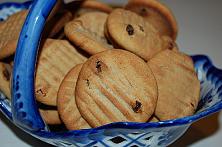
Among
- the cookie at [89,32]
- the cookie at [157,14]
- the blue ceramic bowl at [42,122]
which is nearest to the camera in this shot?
the blue ceramic bowl at [42,122]

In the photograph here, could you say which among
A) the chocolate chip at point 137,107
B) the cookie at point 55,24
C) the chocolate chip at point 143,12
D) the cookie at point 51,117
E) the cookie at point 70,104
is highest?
the chocolate chip at point 143,12

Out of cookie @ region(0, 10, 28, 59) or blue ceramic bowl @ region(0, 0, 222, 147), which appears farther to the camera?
cookie @ region(0, 10, 28, 59)

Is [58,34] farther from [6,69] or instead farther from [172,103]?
[172,103]

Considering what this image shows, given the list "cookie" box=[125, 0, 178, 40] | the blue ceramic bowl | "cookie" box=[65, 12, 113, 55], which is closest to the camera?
the blue ceramic bowl

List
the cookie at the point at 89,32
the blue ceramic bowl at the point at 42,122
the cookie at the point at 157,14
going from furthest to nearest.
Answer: the cookie at the point at 157,14
the cookie at the point at 89,32
the blue ceramic bowl at the point at 42,122

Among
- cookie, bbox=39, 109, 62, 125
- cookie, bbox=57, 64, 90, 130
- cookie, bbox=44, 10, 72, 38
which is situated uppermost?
cookie, bbox=44, 10, 72, 38

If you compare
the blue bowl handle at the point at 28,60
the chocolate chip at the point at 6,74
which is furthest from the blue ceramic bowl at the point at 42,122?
the chocolate chip at the point at 6,74

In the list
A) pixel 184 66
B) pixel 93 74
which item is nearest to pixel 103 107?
pixel 93 74

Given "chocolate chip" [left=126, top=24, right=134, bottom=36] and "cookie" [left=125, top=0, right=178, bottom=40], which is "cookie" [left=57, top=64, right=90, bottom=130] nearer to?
"chocolate chip" [left=126, top=24, right=134, bottom=36]

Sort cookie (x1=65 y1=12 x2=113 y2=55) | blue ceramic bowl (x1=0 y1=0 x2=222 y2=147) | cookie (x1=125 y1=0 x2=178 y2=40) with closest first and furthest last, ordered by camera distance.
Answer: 1. blue ceramic bowl (x1=0 y1=0 x2=222 y2=147)
2. cookie (x1=65 y1=12 x2=113 y2=55)
3. cookie (x1=125 y1=0 x2=178 y2=40)

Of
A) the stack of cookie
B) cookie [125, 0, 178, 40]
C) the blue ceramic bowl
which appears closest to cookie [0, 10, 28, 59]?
the stack of cookie

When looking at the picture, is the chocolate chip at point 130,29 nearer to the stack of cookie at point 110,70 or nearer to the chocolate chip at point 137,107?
the stack of cookie at point 110,70
